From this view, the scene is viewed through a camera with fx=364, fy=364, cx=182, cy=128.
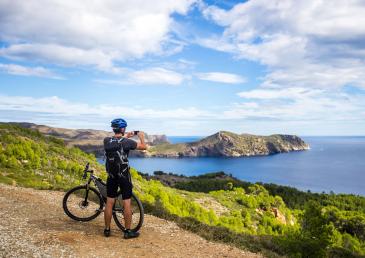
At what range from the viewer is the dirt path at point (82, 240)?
10070mm

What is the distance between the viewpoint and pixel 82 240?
10.9 m

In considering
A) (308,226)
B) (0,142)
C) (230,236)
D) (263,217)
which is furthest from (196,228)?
(263,217)

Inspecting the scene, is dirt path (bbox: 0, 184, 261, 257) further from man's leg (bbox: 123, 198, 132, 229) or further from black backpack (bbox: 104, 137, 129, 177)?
black backpack (bbox: 104, 137, 129, 177)

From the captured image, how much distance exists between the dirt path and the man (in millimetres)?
768

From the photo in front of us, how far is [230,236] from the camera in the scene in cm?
1320

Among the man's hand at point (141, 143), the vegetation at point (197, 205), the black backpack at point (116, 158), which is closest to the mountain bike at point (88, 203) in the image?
the black backpack at point (116, 158)

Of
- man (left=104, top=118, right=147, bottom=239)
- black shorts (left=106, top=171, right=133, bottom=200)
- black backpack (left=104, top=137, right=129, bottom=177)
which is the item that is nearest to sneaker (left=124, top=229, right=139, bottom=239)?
man (left=104, top=118, right=147, bottom=239)

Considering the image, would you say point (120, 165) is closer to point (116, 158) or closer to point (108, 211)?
point (116, 158)

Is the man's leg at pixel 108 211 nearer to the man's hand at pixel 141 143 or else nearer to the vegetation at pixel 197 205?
the man's hand at pixel 141 143

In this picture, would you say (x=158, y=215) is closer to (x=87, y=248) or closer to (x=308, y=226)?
(x=87, y=248)

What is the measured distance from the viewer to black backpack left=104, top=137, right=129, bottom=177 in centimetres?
1093

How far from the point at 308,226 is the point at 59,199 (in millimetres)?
11821

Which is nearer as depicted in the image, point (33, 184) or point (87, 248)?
point (87, 248)

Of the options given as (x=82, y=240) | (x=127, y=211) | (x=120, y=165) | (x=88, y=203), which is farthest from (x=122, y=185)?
(x=88, y=203)
